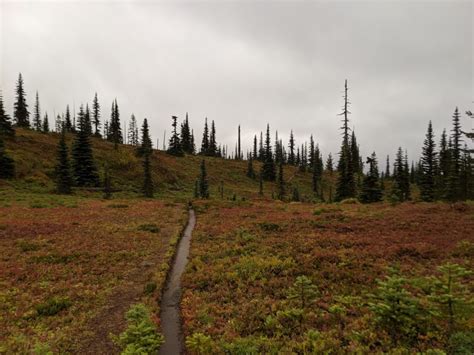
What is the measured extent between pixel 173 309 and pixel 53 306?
4716 mm

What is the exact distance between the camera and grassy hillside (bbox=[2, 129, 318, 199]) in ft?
170

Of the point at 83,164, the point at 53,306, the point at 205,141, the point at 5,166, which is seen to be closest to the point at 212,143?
the point at 205,141

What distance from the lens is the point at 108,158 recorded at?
7038cm

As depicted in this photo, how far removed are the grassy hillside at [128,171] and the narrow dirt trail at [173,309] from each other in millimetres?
41131

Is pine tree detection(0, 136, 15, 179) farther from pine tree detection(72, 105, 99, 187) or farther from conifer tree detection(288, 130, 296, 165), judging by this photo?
conifer tree detection(288, 130, 296, 165)

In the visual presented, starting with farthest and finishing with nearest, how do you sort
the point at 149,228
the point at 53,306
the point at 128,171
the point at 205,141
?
1. the point at 205,141
2. the point at 128,171
3. the point at 149,228
4. the point at 53,306

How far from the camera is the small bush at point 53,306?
10609mm

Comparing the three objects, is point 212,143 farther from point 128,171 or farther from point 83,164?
point 83,164

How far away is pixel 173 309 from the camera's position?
1102 cm

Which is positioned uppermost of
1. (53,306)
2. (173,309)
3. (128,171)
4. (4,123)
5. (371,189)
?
(4,123)

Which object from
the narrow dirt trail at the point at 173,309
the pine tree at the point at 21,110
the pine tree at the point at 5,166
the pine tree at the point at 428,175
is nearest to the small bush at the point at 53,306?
the narrow dirt trail at the point at 173,309

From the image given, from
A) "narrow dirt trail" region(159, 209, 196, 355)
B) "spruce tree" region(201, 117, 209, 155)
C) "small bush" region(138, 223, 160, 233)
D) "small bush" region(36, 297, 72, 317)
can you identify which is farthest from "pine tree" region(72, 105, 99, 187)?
"spruce tree" region(201, 117, 209, 155)

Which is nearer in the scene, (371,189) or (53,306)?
(53,306)

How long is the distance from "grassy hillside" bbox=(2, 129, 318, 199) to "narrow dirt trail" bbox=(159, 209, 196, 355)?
4113 centimetres
